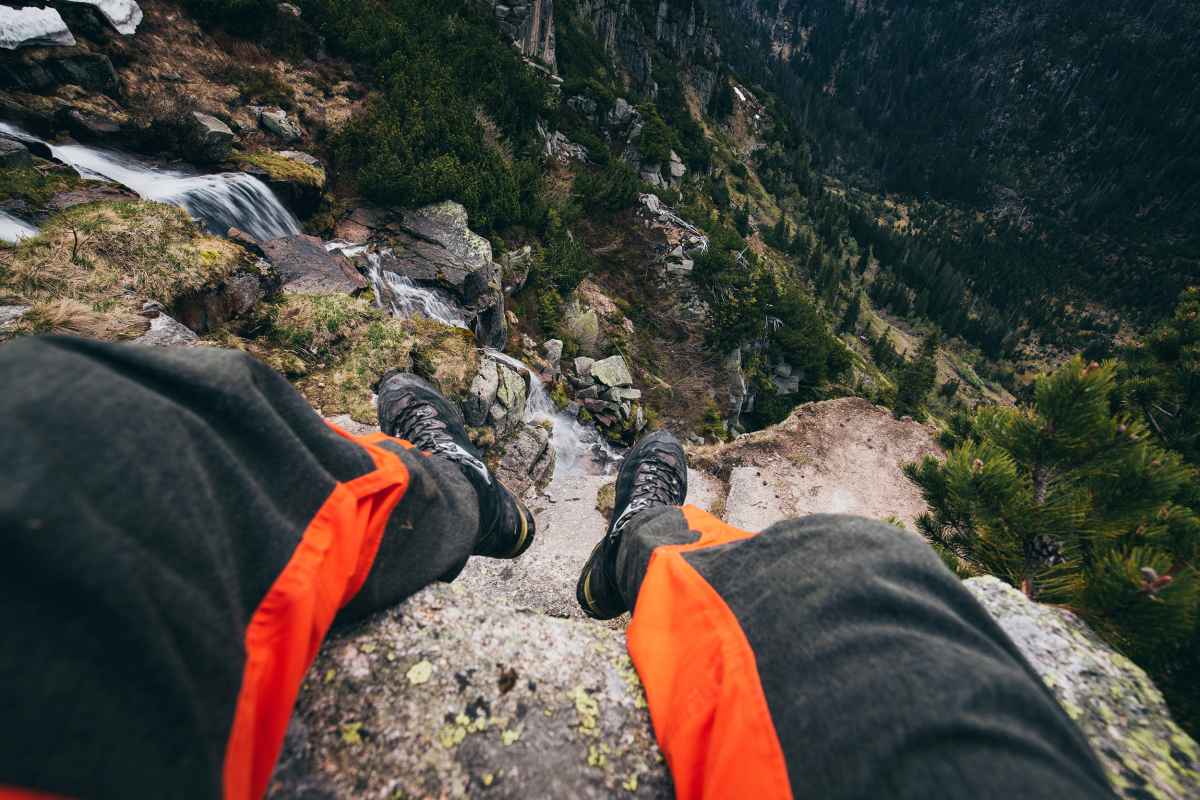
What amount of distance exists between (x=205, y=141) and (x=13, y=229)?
159 inches

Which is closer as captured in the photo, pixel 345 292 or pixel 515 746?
pixel 515 746

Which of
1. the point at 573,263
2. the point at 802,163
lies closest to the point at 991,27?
the point at 802,163

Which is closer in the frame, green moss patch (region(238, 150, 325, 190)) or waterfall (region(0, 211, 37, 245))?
waterfall (region(0, 211, 37, 245))

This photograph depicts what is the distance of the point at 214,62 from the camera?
8.64m

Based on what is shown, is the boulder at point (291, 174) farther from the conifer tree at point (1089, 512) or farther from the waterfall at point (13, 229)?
the conifer tree at point (1089, 512)

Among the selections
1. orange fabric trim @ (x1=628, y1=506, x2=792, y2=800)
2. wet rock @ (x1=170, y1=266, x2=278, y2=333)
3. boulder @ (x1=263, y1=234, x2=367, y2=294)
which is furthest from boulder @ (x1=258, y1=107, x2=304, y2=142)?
orange fabric trim @ (x1=628, y1=506, x2=792, y2=800)

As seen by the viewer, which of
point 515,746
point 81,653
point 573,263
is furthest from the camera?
point 573,263

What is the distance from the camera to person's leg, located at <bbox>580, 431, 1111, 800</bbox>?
0.85 m

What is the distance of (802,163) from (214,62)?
7015 centimetres

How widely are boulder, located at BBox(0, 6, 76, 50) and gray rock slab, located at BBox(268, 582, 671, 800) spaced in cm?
989

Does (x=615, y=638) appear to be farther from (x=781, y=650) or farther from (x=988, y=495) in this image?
(x=988, y=495)

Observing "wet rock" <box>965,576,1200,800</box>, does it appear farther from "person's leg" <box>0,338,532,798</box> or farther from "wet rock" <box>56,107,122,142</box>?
"wet rock" <box>56,107,122,142</box>

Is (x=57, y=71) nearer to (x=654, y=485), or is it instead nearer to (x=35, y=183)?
(x=35, y=183)

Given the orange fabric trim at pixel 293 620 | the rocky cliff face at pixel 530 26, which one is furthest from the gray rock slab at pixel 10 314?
the rocky cliff face at pixel 530 26
